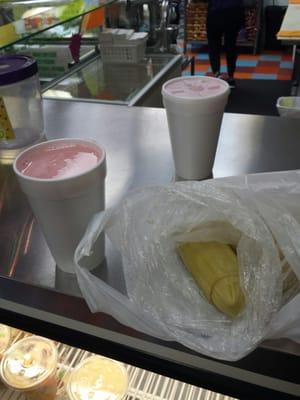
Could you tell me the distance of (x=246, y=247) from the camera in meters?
0.53

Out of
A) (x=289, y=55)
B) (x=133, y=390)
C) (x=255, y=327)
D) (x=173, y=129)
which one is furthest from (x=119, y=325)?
(x=289, y=55)

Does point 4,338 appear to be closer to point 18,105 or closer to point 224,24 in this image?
point 18,105

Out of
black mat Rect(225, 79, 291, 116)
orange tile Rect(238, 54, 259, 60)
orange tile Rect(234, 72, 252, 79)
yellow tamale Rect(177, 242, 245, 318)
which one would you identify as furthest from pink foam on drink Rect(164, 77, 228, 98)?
orange tile Rect(238, 54, 259, 60)

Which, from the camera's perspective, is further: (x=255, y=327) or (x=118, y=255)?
(x=118, y=255)

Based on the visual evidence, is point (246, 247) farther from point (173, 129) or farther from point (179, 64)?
point (179, 64)

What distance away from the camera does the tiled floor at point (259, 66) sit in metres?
4.59

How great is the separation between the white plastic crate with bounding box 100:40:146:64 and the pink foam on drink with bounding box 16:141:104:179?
6.28ft

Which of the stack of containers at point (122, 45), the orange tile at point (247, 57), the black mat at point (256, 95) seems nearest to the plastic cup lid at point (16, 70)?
the stack of containers at point (122, 45)

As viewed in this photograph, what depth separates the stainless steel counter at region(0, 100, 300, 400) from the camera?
517 millimetres

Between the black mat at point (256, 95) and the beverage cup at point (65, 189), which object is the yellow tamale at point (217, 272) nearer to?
the beverage cup at point (65, 189)

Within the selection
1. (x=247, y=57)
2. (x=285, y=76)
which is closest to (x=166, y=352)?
(x=285, y=76)

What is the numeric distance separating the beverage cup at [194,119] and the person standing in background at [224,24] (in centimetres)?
334

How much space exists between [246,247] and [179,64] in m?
2.23

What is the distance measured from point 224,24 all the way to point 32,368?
363cm
